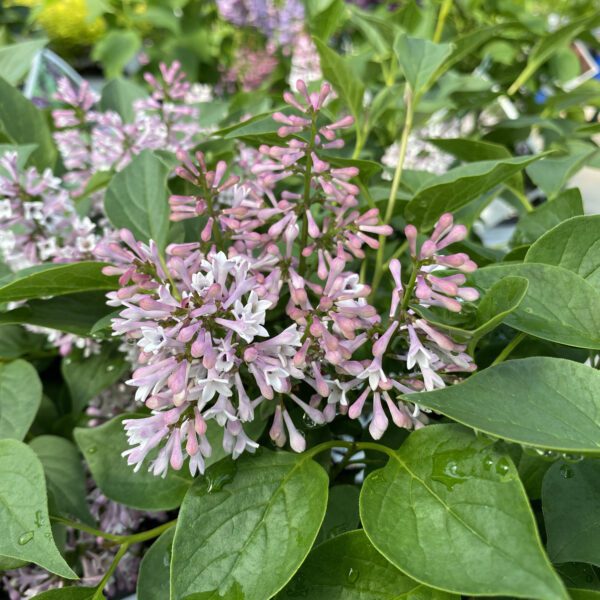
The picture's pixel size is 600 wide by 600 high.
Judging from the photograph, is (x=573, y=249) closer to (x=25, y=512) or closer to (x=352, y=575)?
(x=352, y=575)

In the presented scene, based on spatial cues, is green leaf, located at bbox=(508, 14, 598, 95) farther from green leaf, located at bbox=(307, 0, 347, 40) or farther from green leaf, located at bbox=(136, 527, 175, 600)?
green leaf, located at bbox=(136, 527, 175, 600)

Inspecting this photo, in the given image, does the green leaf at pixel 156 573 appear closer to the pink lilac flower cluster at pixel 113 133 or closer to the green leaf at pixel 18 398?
the green leaf at pixel 18 398

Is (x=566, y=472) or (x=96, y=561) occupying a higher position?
(x=566, y=472)

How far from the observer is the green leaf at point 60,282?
408 millimetres

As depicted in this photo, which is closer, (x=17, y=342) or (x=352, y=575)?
(x=352, y=575)

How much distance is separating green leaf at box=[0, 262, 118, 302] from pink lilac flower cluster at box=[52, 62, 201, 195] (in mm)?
197

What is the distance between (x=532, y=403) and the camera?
324 millimetres

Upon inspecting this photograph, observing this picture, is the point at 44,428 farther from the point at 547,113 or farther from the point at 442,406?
the point at 547,113

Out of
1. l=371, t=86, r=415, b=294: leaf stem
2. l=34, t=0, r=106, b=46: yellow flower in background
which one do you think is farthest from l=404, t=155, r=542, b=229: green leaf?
l=34, t=0, r=106, b=46: yellow flower in background

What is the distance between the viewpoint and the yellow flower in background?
2.26 metres

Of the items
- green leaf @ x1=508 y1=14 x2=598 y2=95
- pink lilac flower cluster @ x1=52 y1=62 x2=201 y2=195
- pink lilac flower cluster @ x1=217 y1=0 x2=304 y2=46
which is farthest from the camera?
pink lilac flower cluster @ x1=217 y1=0 x2=304 y2=46

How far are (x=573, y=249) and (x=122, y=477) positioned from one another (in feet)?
1.07

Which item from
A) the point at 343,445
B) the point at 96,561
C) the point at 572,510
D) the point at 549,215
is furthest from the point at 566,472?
the point at 96,561

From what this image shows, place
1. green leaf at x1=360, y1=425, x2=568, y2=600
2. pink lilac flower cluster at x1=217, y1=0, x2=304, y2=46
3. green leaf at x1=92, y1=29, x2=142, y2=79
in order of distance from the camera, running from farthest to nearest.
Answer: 1. green leaf at x1=92, y1=29, x2=142, y2=79
2. pink lilac flower cluster at x1=217, y1=0, x2=304, y2=46
3. green leaf at x1=360, y1=425, x2=568, y2=600
